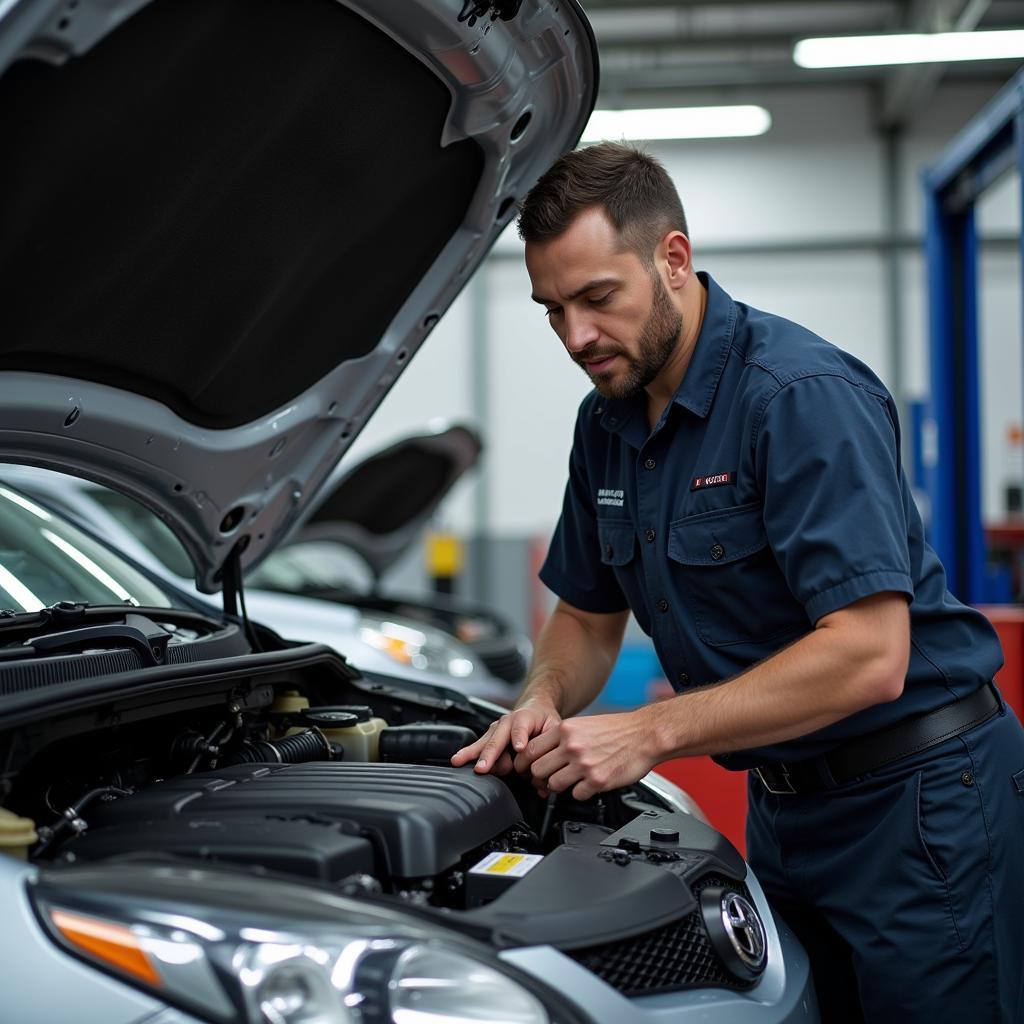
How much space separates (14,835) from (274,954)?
1.23ft

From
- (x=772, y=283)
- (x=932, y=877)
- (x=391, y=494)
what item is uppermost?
(x=772, y=283)

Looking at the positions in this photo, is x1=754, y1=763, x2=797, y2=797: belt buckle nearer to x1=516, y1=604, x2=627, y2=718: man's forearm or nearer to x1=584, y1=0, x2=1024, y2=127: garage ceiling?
x1=516, y1=604, x2=627, y2=718: man's forearm

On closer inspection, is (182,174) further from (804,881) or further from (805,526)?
(804,881)

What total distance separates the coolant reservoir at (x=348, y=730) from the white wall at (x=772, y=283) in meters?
9.11

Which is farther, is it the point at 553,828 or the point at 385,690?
the point at 385,690

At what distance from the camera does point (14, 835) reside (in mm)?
1243

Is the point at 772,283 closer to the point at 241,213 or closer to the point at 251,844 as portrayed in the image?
the point at 241,213

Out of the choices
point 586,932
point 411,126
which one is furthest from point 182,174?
point 586,932

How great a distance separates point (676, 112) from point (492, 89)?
303 inches

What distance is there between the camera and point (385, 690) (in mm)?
2107

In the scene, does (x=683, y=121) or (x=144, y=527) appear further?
(x=683, y=121)

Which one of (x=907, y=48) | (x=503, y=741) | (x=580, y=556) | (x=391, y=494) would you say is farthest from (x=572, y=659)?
(x=907, y=48)

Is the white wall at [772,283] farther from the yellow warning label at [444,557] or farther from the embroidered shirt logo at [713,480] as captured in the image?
the embroidered shirt logo at [713,480]

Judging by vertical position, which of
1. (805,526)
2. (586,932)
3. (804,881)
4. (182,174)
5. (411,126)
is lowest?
(804,881)
